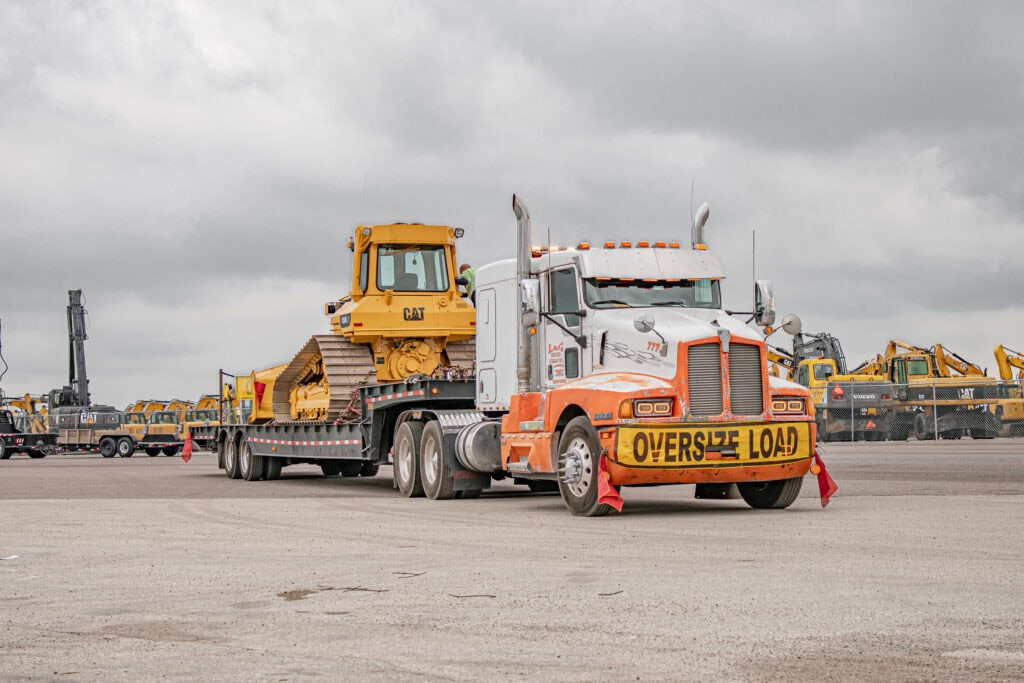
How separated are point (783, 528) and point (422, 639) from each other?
23.4 ft

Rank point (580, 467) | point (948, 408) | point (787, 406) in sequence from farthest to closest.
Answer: point (948, 408)
point (787, 406)
point (580, 467)

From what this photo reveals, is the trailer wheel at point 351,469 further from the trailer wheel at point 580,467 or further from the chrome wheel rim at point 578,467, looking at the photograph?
the chrome wheel rim at point 578,467

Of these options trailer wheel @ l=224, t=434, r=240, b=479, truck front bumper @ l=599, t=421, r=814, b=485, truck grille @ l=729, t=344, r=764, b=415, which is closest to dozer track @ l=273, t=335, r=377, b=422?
trailer wheel @ l=224, t=434, r=240, b=479

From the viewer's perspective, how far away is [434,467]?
65.8 feet

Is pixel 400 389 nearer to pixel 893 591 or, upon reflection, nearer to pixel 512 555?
pixel 512 555

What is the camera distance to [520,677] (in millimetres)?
6418

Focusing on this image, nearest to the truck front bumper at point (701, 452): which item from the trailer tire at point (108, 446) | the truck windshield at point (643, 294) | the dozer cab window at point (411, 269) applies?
the truck windshield at point (643, 294)

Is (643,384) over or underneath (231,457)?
over

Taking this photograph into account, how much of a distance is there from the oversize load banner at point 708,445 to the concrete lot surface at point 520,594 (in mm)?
720

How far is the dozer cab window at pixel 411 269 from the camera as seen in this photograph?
77.4 feet

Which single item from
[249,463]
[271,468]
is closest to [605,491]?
[271,468]

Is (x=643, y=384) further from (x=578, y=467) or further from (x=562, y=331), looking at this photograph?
(x=562, y=331)

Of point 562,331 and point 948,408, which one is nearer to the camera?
point 562,331

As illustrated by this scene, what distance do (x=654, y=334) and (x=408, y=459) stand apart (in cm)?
640
